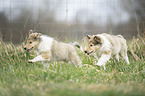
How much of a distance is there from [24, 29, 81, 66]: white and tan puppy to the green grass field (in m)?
0.32

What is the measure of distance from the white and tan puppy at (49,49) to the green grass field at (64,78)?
1.04ft

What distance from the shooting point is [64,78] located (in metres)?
4.33

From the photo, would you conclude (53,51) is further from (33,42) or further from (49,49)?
(33,42)

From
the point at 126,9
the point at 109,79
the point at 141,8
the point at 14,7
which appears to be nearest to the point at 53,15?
the point at 14,7

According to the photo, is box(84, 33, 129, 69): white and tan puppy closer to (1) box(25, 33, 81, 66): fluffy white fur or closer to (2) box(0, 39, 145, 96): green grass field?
(2) box(0, 39, 145, 96): green grass field

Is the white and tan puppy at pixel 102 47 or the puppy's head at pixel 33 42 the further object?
the white and tan puppy at pixel 102 47

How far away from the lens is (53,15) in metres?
9.58

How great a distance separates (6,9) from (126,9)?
20.8 ft

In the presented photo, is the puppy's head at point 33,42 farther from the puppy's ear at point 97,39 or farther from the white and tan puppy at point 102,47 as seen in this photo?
the puppy's ear at point 97,39

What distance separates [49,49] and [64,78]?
50.1 inches

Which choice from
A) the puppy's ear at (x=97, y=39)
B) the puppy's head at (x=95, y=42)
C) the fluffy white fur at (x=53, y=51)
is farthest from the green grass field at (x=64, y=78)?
the puppy's ear at (x=97, y=39)

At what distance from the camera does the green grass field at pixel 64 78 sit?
10.5ft

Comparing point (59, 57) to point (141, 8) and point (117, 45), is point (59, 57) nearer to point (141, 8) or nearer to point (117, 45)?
point (117, 45)

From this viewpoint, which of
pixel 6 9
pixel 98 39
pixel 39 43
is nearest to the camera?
pixel 39 43
